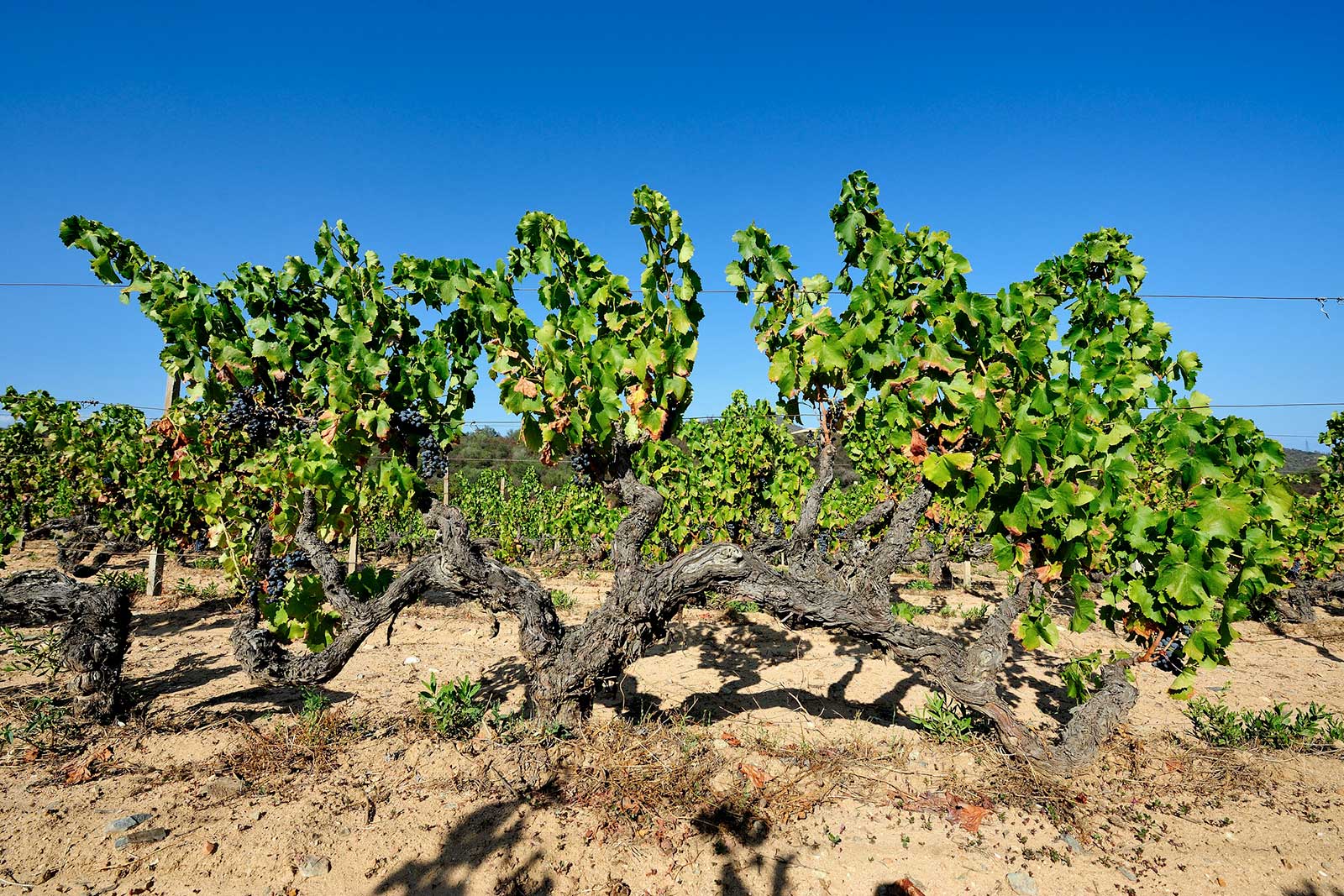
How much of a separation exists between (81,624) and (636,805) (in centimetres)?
411

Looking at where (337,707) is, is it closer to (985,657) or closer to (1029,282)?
(985,657)

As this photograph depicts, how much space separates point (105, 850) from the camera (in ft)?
10.1

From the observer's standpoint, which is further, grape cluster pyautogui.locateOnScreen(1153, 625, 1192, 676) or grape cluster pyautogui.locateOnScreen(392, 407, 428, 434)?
grape cluster pyautogui.locateOnScreen(392, 407, 428, 434)

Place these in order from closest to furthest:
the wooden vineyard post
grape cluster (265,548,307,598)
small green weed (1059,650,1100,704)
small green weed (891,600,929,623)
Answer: small green weed (1059,650,1100,704)
grape cluster (265,548,307,598)
small green weed (891,600,929,623)
the wooden vineyard post

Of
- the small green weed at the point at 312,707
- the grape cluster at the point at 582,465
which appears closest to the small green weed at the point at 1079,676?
the grape cluster at the point at 582,465

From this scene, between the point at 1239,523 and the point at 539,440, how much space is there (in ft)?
12.3

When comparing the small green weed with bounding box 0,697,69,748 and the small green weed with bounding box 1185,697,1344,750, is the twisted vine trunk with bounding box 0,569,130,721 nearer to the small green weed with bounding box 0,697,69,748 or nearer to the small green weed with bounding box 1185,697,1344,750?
the small green weed with bounding box 0,697,69,748

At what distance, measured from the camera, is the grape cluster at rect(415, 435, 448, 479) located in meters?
4.31

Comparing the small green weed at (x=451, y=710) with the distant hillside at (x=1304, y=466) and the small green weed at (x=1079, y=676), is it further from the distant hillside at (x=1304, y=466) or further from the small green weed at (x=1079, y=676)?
the distant hillside at (x=1304, y=466)

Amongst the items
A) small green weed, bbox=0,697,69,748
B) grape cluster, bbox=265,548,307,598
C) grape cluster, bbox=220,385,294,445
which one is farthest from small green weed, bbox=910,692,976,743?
small green weed, bbox=0,697,69,748

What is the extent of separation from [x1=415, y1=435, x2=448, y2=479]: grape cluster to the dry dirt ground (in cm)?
180

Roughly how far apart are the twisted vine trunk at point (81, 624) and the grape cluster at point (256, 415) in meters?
1.61

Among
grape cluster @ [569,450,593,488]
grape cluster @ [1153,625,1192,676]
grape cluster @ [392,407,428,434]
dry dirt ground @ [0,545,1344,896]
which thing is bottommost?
dry dirt ground @ [0,545,1344,896]

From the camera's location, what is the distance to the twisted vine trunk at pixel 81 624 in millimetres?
4371
